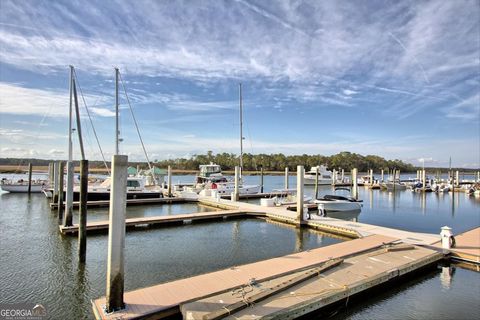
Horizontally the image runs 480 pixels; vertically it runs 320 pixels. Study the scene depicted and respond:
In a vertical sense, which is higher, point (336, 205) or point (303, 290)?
point (336, 205)

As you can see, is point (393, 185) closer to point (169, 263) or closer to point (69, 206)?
point (169, 263)

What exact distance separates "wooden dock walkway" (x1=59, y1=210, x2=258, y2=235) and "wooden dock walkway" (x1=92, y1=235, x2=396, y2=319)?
988 cm

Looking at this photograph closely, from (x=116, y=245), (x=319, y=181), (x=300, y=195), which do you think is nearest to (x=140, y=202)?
(x=300, y=195)

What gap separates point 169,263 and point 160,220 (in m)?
7.42

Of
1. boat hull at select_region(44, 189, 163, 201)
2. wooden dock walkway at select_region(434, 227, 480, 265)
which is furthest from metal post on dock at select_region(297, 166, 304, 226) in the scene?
boat hull at select_region(44, 189, 163, 201)

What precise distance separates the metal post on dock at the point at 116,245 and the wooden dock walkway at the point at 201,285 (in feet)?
0.93

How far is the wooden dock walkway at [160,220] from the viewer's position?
16.0 metres

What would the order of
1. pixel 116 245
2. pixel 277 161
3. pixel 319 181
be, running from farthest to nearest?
pixel 277 161, pixel 319 181, pixel 116 245

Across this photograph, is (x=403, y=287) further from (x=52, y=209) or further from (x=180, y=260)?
(x=52, y=209)

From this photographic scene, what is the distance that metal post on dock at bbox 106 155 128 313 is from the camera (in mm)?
6484

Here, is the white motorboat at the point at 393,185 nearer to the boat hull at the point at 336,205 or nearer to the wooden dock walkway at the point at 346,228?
the boat hull at the point at 336,205

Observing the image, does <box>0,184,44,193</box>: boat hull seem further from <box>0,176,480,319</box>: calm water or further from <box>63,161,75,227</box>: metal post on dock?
<box>63,161,75,227</box>: metal post on dock

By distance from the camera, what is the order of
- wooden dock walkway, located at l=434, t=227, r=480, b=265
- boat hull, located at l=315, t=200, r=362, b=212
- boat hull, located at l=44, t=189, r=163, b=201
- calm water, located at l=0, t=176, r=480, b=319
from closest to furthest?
calm water, located at l=0, t=176, r=480, b=319, wooden dock walkway, located at l=434, t=227, r=480, b=265, boat hull, located at l=315, t=200, r=362, b=212, boat hull, located at l=44, t=189, r=163, b=201

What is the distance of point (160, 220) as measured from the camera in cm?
1842
